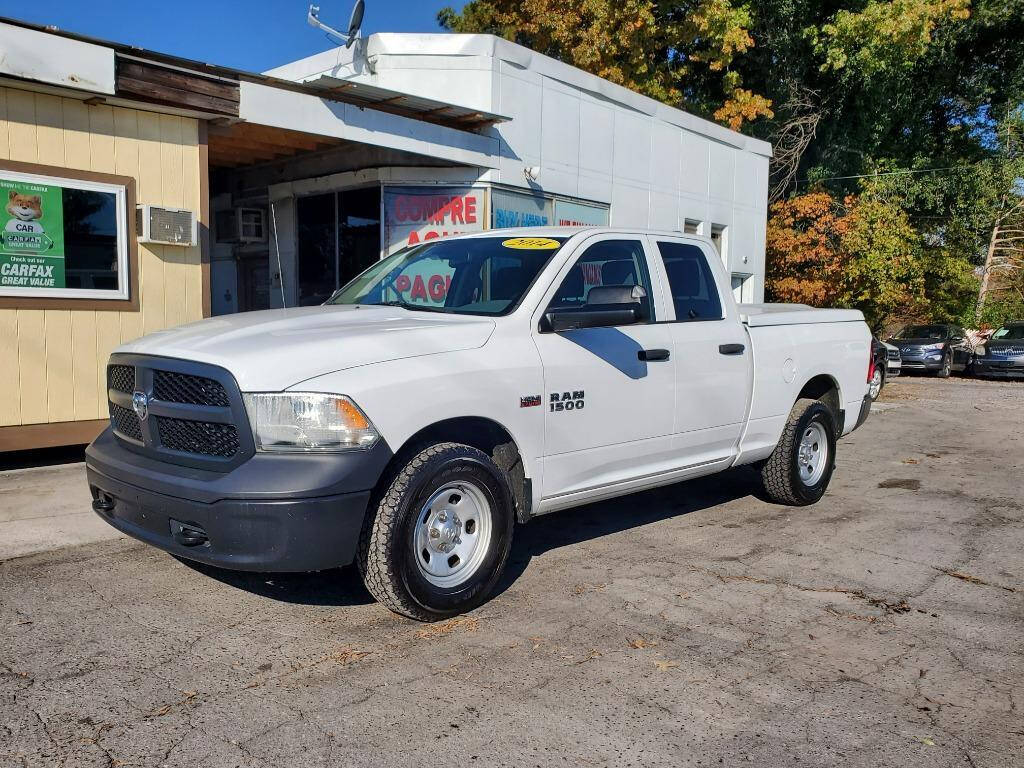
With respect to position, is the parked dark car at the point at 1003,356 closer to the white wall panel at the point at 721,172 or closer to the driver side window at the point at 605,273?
the white wall panel at the point at 721,172

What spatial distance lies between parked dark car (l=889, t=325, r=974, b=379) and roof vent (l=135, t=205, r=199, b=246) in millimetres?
19965

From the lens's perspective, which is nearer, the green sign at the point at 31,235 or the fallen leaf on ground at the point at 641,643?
the fallen leaf on ground at the point at 641,643

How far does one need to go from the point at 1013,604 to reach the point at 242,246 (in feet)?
41.8

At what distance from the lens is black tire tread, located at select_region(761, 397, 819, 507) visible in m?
6.54

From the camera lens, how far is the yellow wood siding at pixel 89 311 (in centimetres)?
750

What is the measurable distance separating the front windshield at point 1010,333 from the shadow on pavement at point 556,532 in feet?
61.3

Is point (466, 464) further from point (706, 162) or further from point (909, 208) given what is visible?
point (909, 208)

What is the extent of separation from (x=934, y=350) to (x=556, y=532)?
20.9m

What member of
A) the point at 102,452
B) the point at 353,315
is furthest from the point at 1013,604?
the point at 102,452

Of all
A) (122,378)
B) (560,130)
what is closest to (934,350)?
(560,130)

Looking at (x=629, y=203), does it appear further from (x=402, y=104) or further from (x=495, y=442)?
(x=495, y=442)

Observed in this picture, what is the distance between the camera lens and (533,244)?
507 cm

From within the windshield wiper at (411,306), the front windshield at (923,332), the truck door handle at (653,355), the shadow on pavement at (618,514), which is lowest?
the shadow on pavement at (618,514)

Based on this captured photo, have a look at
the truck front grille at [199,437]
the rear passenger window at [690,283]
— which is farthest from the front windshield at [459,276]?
the truck front grille at [199,437]
